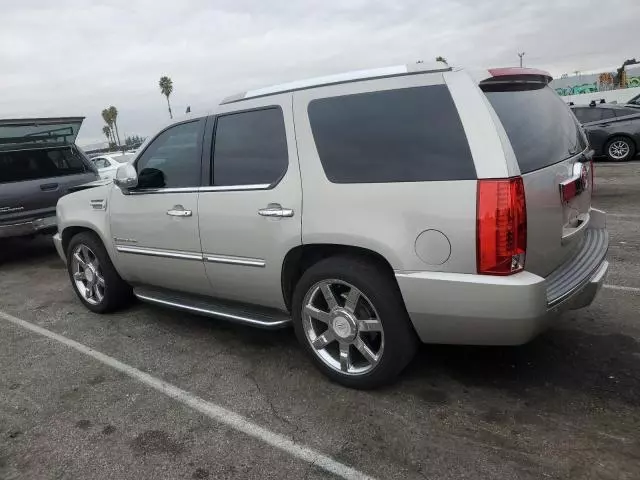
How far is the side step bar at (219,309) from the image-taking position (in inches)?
141

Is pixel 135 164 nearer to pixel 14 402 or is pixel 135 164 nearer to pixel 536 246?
pixel 14 402

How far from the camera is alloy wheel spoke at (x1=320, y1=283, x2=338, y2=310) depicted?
3.26 metres

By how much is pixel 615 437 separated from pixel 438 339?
948 millimetres

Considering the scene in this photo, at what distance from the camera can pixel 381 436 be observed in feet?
9.25

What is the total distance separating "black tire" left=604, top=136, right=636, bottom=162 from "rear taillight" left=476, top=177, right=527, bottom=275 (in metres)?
12.4

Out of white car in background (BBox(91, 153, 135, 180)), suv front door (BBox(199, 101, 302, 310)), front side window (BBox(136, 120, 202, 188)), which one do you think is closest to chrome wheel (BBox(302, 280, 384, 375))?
suv front door (BBox(199, 101, 302, 310))

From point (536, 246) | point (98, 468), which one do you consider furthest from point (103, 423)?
point (536, 246)

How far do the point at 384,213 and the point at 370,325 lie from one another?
67cm

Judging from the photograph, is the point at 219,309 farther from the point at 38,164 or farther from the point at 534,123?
the point at 38,164

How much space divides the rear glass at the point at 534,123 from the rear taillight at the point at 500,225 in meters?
0.19

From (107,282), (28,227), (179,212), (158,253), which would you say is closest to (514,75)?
(179,212)

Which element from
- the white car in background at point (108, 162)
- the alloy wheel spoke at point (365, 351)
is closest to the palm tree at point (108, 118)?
the white car in background at point (108, 162)

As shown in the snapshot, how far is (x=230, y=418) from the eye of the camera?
3.11 meters

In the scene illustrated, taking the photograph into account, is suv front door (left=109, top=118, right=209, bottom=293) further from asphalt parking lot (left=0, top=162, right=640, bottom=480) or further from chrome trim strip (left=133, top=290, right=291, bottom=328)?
asphalt parking lot (left=0, top=162, right=640, bottom=480)
